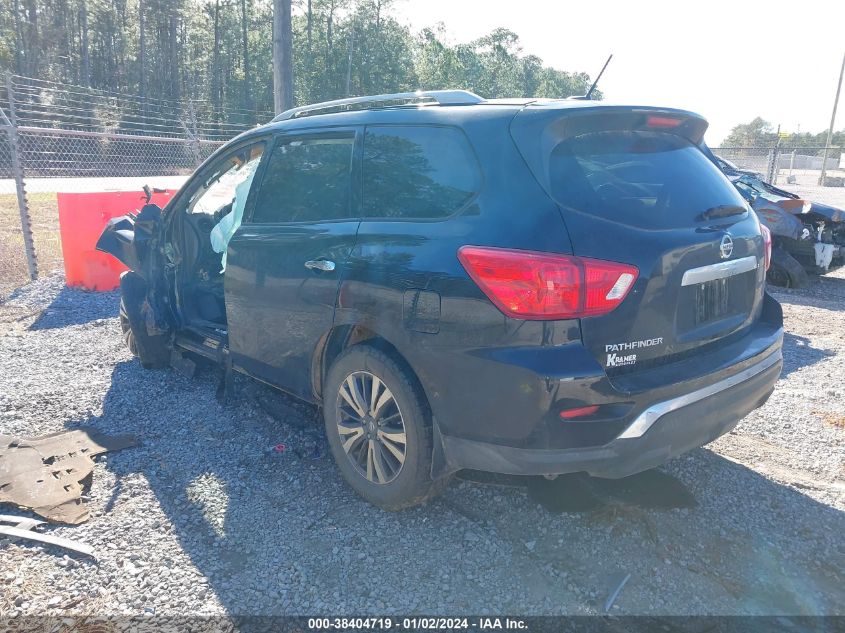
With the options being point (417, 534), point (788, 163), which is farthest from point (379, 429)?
point (788, 163)

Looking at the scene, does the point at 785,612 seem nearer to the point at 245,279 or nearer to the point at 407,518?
the point at 407,518

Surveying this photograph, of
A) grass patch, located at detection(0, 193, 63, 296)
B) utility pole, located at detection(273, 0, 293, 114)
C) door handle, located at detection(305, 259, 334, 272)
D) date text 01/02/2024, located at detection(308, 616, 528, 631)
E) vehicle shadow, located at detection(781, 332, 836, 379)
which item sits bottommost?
grass patch, located at detection(0, 193, 63, 296)

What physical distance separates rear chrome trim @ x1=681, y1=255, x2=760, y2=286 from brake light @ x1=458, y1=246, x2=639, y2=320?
36 centimetres

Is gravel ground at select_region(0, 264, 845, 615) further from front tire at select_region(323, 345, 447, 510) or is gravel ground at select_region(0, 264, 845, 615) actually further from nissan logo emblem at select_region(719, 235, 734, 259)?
nissan logo emblem at select_region(719, 235, 734, 259)

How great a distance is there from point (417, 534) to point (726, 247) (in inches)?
78.6

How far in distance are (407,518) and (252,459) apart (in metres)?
1.17

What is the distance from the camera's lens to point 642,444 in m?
2.72

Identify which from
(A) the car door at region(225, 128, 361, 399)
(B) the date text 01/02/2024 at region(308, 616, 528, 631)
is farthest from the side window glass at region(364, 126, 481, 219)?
(B) the date text 01/02/2024 at region(308, 616, 528, 631)

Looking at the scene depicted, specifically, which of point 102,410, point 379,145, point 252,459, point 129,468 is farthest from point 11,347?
point 379,145

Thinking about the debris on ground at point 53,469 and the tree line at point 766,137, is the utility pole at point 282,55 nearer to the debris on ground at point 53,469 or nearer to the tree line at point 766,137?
the debris on ground at point 53,469

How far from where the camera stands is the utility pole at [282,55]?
8609mm

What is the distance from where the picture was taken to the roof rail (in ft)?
11.1

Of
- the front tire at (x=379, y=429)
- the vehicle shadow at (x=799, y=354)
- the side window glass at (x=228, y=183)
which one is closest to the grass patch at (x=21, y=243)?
the side window glass at (x=228, y=183)

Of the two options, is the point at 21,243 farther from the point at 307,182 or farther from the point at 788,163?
the point at 788,163
